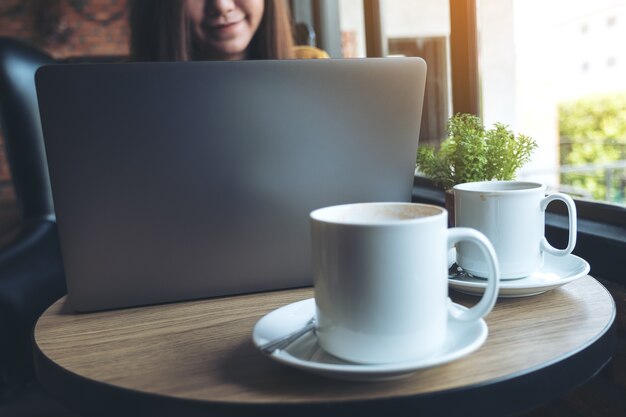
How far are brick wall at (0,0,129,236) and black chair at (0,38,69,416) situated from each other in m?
3.39

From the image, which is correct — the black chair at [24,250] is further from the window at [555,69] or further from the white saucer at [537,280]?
the window at [555,69]

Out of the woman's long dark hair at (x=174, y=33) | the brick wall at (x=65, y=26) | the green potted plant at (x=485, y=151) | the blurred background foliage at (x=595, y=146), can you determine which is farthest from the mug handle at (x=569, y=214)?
the brick wall at (x=65, y=26)

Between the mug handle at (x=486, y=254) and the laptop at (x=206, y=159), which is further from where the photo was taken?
the laptop at (x=206, y=159)

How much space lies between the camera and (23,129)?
1.37 m

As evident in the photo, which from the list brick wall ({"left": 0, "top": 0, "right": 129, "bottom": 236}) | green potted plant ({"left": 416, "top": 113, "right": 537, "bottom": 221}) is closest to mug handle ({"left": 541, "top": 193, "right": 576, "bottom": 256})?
green potted plant ({"left": 416, "top": 113, "right": 537, "bottom": 221})

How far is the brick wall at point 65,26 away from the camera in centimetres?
450

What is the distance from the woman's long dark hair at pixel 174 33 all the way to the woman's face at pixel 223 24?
0.03 meters

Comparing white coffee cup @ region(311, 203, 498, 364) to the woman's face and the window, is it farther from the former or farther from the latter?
the woman's face

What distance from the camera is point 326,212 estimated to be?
1.47 ft

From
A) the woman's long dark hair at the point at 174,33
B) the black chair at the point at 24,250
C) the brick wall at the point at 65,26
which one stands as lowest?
the black chair at the point at 24,250

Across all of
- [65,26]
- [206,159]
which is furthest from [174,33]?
[65,26]

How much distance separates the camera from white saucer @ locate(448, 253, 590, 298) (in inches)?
22.1

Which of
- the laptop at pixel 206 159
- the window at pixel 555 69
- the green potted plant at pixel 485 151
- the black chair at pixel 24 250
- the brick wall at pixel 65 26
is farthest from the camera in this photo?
the brick wall at pixel 65 26

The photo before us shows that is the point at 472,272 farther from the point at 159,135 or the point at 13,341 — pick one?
the point at 13,341
